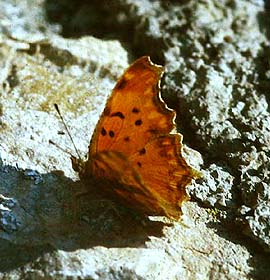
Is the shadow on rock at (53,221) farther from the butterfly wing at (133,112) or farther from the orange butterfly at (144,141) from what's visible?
the butterfly wing at (133,112)

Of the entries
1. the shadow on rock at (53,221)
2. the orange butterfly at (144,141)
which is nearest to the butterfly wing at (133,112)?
the orange butterfly at (144,141)

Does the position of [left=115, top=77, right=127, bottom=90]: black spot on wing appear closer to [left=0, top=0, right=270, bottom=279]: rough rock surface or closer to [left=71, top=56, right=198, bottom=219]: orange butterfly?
[left=71, top=56, right=198, bottom=219]: orange butterfly

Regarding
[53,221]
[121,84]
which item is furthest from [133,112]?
[53,221]

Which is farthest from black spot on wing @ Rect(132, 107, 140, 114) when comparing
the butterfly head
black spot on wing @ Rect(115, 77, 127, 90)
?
the butterfly head

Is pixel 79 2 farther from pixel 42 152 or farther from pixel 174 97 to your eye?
pixel 42 152

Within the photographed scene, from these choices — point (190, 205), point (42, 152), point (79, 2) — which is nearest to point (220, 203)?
point (190, 205)

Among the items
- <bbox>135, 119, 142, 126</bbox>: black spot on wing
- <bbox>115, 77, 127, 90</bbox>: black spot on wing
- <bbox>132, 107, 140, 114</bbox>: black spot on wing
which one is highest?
<bbox>115, 77, 127, 90</bbox>: black spot on wing
